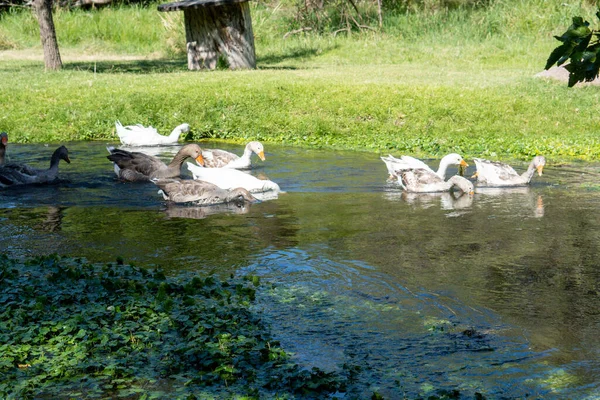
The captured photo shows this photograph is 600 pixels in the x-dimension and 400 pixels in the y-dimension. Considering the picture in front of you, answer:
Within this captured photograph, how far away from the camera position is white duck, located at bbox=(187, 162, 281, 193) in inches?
479

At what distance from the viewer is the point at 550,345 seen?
6.47 m

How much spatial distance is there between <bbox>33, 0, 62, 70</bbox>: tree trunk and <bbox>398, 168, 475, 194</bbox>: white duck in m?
14.5

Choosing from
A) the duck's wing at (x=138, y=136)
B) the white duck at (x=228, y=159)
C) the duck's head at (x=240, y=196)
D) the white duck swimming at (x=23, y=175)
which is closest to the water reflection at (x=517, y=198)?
the duck's head at (x=240, y=196)

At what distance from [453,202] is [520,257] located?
2.98 meters

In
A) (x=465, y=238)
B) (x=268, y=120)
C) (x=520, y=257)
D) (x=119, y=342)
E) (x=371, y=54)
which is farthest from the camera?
(x=371, y=54)

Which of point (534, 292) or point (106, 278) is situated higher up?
point (106, 278)

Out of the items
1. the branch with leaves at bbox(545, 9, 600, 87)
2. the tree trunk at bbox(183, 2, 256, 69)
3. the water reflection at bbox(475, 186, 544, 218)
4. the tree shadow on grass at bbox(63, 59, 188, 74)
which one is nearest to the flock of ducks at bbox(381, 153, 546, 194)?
the water reflection at bbox(475, 186, 544, 218)

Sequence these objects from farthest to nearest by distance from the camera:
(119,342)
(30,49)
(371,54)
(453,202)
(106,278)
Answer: (30,49), (371,54), (453,202), (106,278), (119,342)

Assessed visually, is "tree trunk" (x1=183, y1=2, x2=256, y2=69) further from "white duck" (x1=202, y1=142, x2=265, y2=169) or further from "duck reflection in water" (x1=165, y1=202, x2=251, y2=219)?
"duck reflection in water" (x1=165, y1=202, x2=251, y2=219)

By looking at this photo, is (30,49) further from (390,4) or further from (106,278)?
(106,278)

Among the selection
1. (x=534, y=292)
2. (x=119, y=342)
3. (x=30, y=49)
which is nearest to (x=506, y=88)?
(x=534, y=292)

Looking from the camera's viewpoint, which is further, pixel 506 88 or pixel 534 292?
pixel 506 88

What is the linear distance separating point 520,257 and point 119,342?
4.46m

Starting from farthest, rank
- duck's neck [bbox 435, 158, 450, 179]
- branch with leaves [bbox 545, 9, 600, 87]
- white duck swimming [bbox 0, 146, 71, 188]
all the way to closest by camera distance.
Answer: duck's neck [bbox 435, 158, 450, 179], white duck swimming [bbox 0, 146, 71, 188], branch with leaves [bbox 545, 9, 600, 87]
